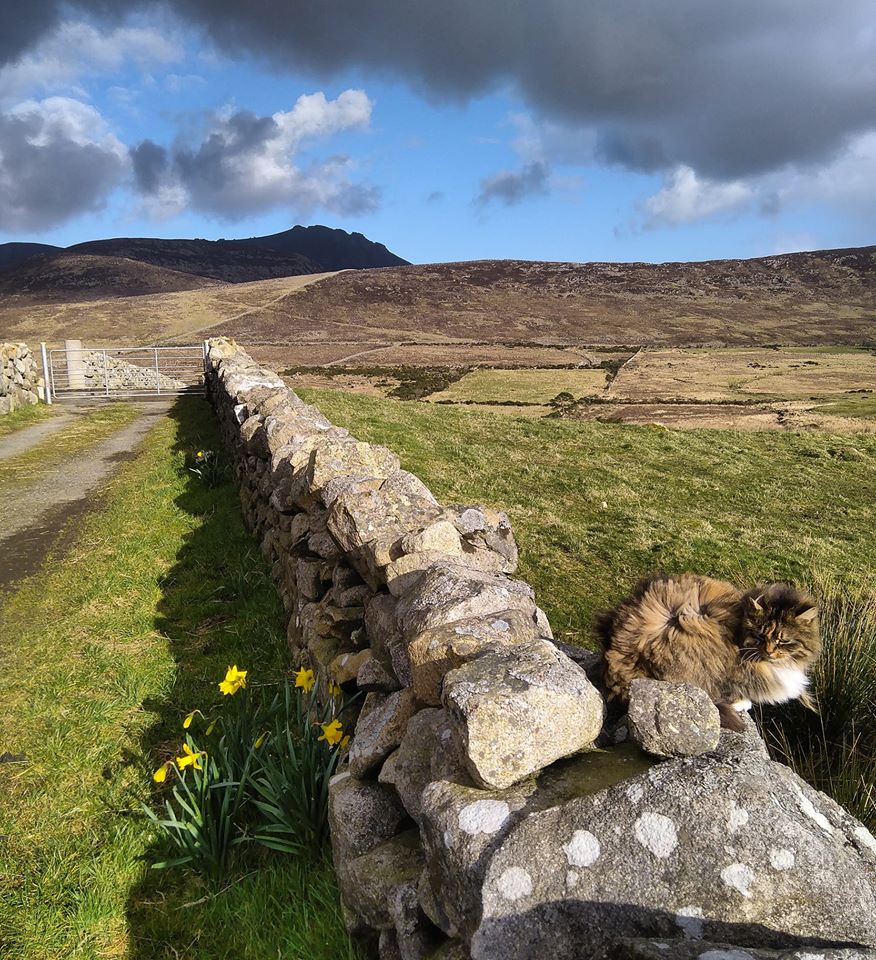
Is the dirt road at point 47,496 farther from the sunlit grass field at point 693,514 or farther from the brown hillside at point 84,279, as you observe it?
the brown hillside at point 84,279

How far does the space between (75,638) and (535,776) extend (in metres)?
4.81

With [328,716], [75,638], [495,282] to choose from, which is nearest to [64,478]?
[75,638]

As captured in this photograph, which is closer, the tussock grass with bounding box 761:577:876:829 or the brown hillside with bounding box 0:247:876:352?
the tussock grass with bounding box 761:577:876:829

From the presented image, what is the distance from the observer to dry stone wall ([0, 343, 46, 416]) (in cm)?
1683

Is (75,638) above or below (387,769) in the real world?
below

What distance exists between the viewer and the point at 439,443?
1348 centimetres

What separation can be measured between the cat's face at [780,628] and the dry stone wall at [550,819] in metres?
0.38

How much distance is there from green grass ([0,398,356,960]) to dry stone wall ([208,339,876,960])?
1.58 ft

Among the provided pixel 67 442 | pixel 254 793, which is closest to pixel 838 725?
pixel 254 793

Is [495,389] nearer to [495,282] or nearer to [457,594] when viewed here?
[457,594]

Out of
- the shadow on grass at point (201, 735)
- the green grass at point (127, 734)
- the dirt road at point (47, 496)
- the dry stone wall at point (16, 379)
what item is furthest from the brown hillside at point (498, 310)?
the green grass at point (127, 734)

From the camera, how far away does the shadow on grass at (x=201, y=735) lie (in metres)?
2.69

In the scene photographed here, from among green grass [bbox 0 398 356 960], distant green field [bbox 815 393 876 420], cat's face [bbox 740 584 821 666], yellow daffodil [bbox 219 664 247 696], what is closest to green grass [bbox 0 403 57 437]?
green grass [bbox 0 398 356 960]

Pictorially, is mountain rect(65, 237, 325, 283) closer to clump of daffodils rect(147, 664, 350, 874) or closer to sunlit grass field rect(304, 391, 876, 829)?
sunlit grass field rect(304, 391, 876, 829)
